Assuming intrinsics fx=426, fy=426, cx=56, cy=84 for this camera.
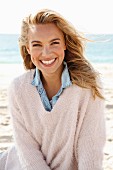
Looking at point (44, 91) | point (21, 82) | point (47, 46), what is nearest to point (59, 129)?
point (44, 91)

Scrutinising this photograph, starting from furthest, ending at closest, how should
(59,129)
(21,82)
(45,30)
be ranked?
1. (21,82)
2. (59,129)
3. (45,30)

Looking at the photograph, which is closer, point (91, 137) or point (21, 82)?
point (91, 137)

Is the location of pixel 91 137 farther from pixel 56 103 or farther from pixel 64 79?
pixel 64 79

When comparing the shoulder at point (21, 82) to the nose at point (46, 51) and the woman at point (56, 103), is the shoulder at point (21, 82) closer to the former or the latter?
the woman at point (56, 103)

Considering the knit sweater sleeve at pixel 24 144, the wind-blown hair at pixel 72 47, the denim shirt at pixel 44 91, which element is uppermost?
the wind-blown hair at pixel 72 47

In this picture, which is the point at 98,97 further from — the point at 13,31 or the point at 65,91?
the point at 13,31

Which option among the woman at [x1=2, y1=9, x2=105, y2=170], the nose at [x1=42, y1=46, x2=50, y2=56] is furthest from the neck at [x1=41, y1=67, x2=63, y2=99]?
the nose at [x1=42, y1=46, x2=50, y2=56]

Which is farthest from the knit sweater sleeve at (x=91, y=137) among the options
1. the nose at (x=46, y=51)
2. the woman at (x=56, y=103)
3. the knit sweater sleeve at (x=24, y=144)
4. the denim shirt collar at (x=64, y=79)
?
the nose at (x=46, y=51)

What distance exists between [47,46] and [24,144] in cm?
71

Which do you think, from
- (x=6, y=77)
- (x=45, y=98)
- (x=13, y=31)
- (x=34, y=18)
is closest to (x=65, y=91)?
(x=45, y=98)

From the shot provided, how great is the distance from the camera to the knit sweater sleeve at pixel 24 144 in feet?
9.57

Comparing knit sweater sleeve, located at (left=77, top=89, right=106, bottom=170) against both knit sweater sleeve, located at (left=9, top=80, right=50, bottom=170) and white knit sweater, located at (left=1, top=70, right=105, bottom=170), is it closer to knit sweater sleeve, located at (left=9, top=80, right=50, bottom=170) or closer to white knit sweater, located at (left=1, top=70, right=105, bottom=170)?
white knit sweater, located at (left=1, top=70, right=105, bottom=170)

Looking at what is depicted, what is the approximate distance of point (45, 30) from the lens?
9.12 feet

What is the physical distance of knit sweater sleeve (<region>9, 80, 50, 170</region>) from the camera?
2.92 metres
